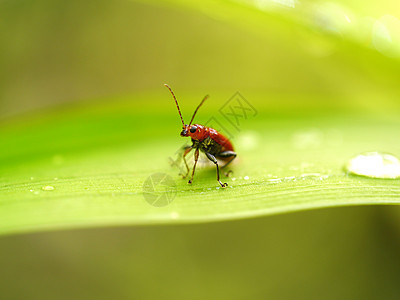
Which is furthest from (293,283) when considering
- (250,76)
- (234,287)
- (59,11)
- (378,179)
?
(59,11)

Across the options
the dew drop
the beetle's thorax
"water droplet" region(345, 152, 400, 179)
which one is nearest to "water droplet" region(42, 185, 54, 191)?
the dew drop

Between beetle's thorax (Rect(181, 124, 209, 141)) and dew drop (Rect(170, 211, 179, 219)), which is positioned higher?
beetle's thorax (Rect(181, 124, 209, 141))

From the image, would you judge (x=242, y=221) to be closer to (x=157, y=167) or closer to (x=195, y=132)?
(x=195, y=132)

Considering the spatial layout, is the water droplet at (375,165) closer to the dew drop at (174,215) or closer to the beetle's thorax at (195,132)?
the beetle's thorax at (195,132)

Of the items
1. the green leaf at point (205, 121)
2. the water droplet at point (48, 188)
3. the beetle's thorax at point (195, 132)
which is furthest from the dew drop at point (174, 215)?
the beetle's thorax at point (195, 132)

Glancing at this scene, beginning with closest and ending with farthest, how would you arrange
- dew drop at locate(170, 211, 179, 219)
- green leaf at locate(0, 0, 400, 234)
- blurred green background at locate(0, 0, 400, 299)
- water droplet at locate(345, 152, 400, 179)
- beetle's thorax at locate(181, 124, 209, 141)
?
dew drop at locate(170, 211, 179, 219)
green leaf at locate(0, 0, 400, 234)
water droplet at locate(345, 152, 400, 179)
beetle's thorax at locate(181, 124, 209, 141)
blurred green background at locate(0, 0, 400, 299)

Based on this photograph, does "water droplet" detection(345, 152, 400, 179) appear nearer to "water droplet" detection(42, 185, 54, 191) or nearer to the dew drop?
the dew drop
